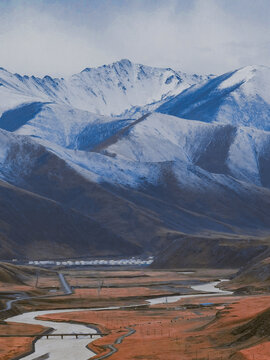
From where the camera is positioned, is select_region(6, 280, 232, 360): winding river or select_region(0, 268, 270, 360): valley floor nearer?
select_region(0, 268, 270, 360): valley floor

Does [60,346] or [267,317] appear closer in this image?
[267,317]

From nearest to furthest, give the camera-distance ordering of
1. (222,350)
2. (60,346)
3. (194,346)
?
(222,350)
(194,346)
(60,346)

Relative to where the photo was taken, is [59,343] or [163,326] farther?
[163,326]

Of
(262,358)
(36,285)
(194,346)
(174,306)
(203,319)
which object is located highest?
(36,285)

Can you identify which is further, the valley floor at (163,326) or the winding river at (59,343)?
the winding river at (59,343)

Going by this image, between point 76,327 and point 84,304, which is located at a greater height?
point 84,304

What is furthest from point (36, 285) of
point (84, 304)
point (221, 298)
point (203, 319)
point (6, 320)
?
point (203, 319)

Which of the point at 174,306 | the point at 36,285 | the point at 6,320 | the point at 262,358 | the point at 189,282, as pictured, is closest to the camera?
the point at 262,358

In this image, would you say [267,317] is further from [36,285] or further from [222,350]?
[36,285]

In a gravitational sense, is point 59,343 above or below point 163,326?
below

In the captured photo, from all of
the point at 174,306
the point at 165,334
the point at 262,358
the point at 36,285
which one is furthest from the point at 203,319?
the point at 36,285
